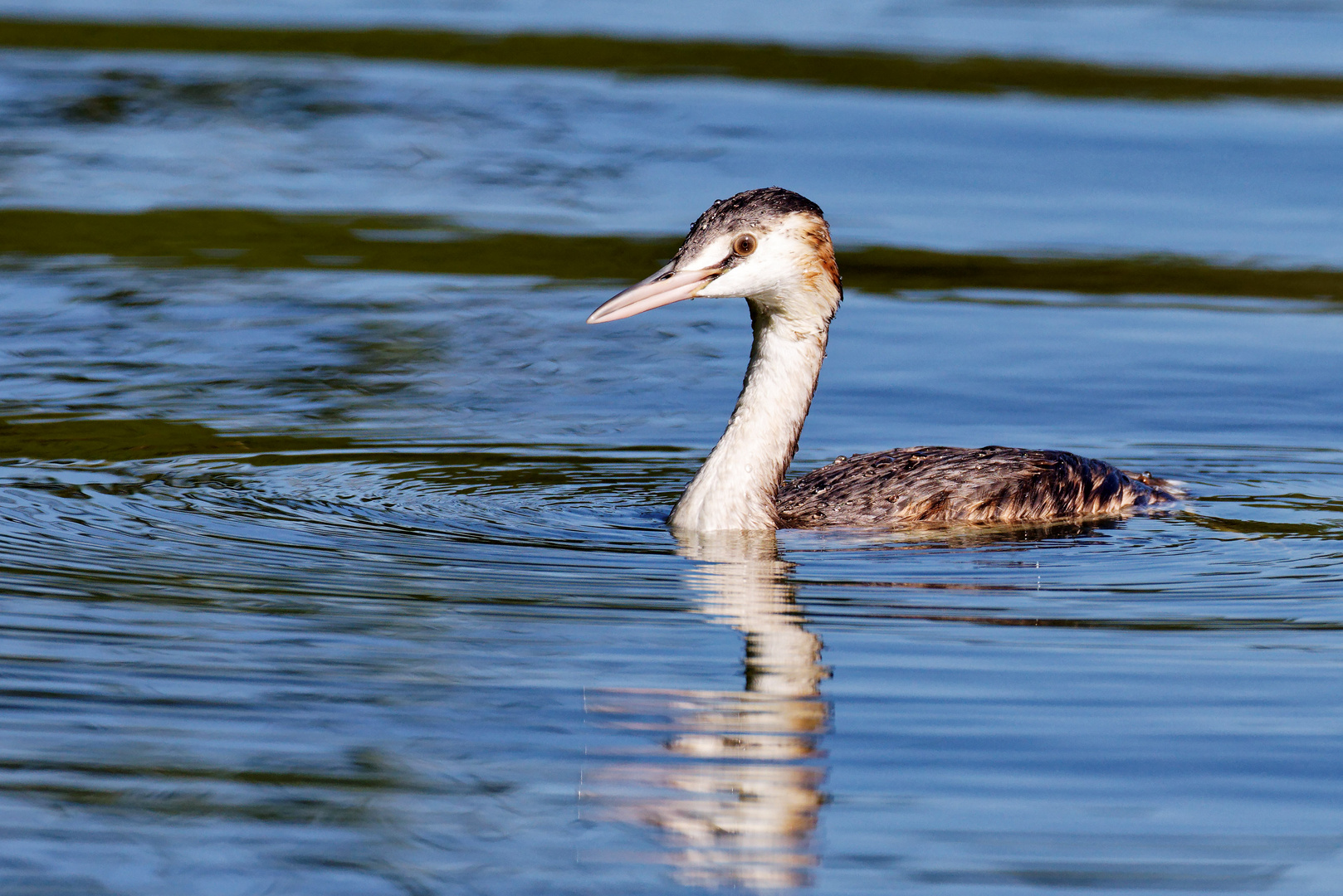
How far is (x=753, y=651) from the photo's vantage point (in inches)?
301

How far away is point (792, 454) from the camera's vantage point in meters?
9.97

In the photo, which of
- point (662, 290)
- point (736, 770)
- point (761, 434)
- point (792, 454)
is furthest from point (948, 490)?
point (736, 770)

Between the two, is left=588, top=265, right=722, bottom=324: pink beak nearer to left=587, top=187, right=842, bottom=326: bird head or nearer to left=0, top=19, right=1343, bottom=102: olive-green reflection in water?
left=587, top=187, right=842, bottom=326: bird head

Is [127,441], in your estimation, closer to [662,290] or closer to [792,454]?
[662,290]

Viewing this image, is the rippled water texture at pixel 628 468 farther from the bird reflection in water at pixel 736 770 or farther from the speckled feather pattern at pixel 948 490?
the speckled feather pattern at pixel 948 490

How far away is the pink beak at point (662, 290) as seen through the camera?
9.20 metres

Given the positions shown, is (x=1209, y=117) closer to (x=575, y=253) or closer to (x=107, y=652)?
(x=575, y=253)

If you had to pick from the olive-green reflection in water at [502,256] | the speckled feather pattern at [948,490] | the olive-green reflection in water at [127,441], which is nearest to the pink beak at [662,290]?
the speckled feather pattern at [948,490]

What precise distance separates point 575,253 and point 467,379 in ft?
11.0

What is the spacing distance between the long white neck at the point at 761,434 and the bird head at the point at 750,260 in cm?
19

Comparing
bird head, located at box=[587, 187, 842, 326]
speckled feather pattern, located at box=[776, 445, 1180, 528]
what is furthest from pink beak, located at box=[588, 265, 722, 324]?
speckled feather pattern, located at box=[776, 445, 1180, 528]

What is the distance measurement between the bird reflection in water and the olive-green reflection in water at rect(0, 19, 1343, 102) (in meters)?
14.4

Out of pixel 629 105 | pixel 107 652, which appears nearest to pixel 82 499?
pixel 107 652

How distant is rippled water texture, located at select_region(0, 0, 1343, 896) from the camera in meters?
6.07
